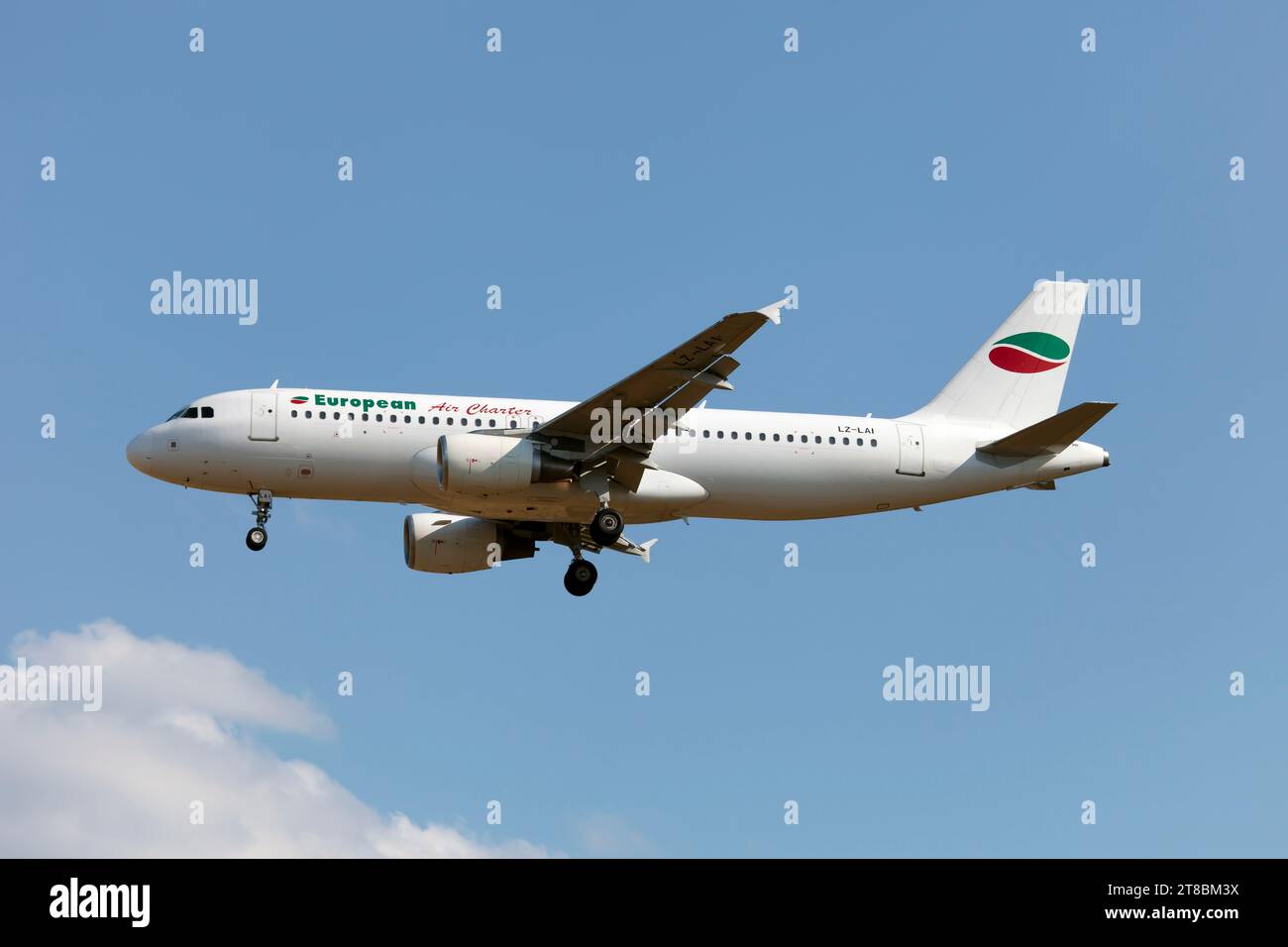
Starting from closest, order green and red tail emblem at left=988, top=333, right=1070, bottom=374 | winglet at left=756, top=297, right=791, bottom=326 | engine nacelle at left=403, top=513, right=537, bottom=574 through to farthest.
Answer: winglet at left=756, top=297, right=791, bottom=326
engine nacelle at left=403, top=513, right=537, bottom=574
green and red tail emblem at left=988, top=333, right=1070, bottom=374

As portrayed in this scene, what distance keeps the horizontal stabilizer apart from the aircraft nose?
67.1ft

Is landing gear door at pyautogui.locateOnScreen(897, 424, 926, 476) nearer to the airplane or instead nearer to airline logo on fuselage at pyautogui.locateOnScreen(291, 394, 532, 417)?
the airplane

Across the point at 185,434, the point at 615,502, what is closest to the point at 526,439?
the point at 615,502

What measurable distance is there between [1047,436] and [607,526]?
11.3 metres

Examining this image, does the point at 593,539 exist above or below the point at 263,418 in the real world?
below

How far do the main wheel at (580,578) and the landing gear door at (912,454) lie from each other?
8.23 meters

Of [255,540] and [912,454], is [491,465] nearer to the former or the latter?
[255,540]

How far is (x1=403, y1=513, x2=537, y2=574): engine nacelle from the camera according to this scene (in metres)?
42.1

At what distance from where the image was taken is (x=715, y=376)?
35812 millimetres

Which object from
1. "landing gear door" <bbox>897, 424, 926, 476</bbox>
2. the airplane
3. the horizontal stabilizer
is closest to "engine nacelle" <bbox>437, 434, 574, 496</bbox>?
the airplane

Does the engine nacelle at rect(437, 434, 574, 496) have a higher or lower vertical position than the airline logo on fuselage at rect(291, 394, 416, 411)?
lower

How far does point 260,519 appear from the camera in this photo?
124ft

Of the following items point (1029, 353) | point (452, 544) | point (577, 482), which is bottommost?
point (452, 544)

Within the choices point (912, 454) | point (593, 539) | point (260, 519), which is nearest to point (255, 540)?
point (260, 519)
